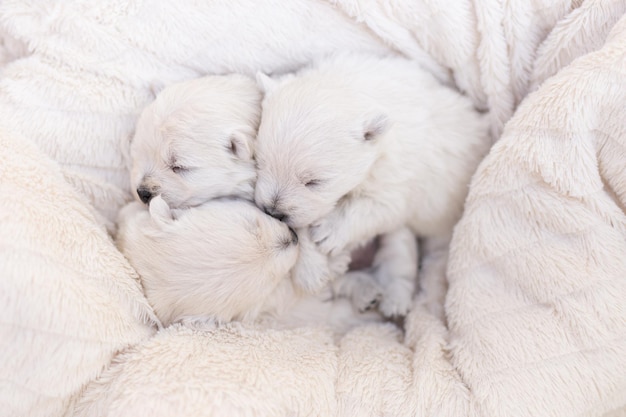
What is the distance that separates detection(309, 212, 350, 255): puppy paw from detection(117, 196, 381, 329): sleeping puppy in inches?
4.8

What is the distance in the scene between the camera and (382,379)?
147cm

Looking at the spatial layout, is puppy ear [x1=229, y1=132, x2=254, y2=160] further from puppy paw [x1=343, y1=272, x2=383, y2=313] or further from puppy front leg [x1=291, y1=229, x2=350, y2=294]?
puppy paw [x1=343, y1=272, x2=383, y2=313]

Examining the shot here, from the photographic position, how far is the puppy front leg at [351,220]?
1.68 meters

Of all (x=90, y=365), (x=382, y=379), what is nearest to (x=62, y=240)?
(x=90, y=365)

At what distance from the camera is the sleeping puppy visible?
1480mm

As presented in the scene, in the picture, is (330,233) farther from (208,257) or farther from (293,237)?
(208,257)

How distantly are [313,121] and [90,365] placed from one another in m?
0.91

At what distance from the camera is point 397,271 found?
6.08ft

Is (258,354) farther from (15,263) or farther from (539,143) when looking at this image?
(539,143)

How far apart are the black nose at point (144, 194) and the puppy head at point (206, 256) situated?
5 centimetres

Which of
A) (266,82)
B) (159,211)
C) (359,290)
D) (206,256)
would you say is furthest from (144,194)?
(359,290)

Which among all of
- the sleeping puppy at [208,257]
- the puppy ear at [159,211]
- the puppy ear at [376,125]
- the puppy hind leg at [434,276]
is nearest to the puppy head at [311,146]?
the puppy ear at [376,125]

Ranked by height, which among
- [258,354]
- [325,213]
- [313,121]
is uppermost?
[313,121]

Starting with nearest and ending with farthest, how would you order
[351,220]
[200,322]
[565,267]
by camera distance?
[565,267]
[200,322]
[351,220]
